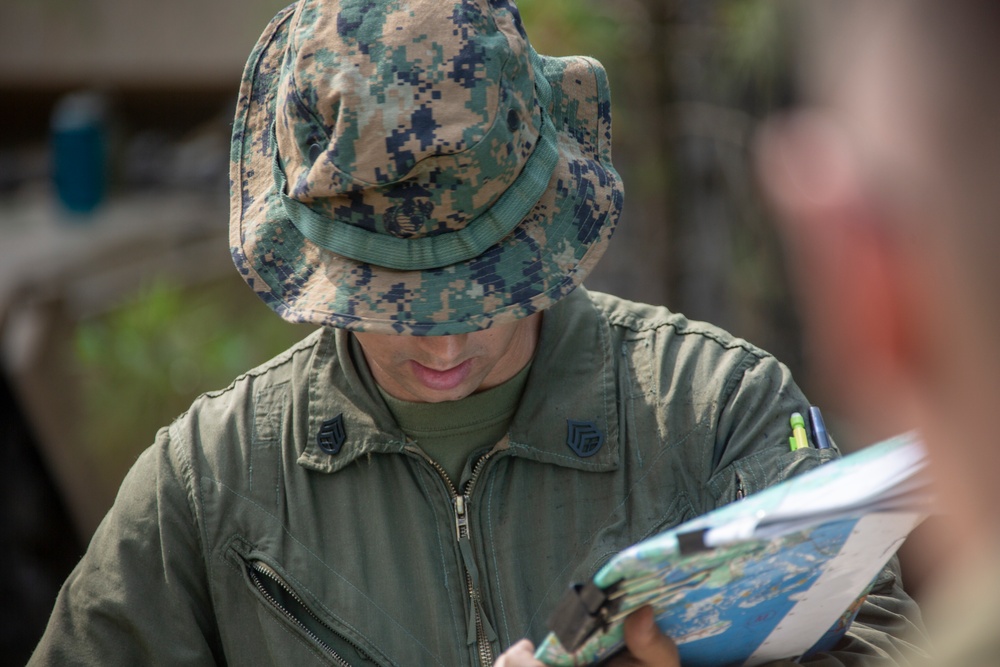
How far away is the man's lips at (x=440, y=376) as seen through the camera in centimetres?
192

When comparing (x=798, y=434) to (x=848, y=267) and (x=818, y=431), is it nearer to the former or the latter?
(x=818, y=431)

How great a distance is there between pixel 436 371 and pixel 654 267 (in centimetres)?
324

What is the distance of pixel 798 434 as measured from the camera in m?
1.92

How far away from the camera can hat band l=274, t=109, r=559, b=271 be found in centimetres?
176

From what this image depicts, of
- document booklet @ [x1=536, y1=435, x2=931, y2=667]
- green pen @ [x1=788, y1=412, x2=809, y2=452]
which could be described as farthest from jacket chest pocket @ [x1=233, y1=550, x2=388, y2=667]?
green pen @ [x1=788, y1=412, x2=809, y2=452]

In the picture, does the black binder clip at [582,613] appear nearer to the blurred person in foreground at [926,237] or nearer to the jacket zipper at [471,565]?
the jacket zipper at [471,565]

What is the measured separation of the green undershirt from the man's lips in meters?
0.08

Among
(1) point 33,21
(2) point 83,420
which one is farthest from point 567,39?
(1) point 33,21

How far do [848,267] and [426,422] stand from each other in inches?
48.2

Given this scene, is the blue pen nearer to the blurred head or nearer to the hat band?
the hat band

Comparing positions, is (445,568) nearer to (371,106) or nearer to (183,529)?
(183,529)

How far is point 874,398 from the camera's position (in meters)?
0.89

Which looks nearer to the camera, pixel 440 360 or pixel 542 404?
pixel 440 360

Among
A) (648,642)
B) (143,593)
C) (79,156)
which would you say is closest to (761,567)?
(648,642)
